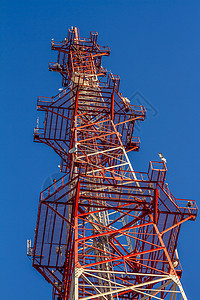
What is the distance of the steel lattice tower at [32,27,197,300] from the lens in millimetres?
34500

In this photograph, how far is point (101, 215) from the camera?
43.0 metres

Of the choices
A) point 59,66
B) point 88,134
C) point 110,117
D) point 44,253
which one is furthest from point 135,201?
point 59,66

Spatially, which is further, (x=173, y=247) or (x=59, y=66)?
(x=59, y=66)

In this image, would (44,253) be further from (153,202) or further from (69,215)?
(153,202)

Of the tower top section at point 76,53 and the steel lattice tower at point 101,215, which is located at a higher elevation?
the tower top section at point 76,53

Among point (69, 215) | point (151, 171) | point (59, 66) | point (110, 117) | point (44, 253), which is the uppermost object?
point (59, 66)

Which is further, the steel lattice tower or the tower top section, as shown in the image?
the tower top section

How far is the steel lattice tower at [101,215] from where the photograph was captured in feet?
113

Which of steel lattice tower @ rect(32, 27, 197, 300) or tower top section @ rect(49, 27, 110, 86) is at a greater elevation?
tower top section @ rect(49, 27, 110, 86)

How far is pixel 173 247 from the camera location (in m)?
40.9

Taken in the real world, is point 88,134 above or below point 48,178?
above

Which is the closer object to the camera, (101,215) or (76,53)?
(101,215)

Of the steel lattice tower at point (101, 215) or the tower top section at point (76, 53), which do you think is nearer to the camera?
the steel lattice tower at point (101, 215)

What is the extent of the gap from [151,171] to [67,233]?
7.44m
